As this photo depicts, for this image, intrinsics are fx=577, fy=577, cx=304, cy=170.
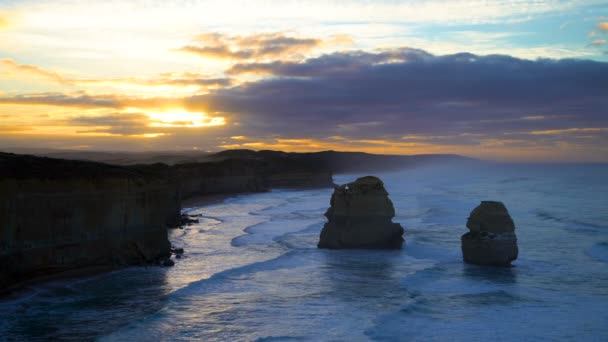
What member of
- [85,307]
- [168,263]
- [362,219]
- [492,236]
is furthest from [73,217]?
[492,236]

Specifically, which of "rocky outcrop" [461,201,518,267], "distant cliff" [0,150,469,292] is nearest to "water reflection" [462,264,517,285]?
"rocky outcrop" [461,201,518,267]

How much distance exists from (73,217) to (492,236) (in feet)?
54.6

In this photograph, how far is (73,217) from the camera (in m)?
22.6

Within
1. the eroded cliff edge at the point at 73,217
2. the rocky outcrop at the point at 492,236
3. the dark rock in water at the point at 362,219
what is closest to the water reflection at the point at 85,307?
the eroded cliff edge at the point at 73,217

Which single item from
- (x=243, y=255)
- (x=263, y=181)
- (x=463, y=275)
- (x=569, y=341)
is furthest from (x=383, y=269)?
(x=263, y=181)

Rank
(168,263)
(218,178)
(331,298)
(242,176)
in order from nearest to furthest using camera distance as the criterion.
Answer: (331,298)
(168,263)
(218,178)
(242,176)

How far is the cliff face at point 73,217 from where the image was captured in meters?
20.1

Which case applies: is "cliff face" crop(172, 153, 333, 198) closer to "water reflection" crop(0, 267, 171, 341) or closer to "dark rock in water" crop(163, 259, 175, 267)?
"dark rock in water" crop(163, 259, 175, 267)

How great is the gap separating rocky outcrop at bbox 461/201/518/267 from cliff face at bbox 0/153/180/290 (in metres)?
14.0

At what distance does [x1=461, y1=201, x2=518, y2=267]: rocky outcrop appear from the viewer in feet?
75.2

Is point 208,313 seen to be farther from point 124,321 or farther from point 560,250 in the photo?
point 560,250

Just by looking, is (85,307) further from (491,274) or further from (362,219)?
(491,274)

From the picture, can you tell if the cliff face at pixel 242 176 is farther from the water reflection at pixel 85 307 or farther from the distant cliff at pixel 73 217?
the water reflection at pixel 85 307

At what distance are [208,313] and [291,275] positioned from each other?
5.88 metres
